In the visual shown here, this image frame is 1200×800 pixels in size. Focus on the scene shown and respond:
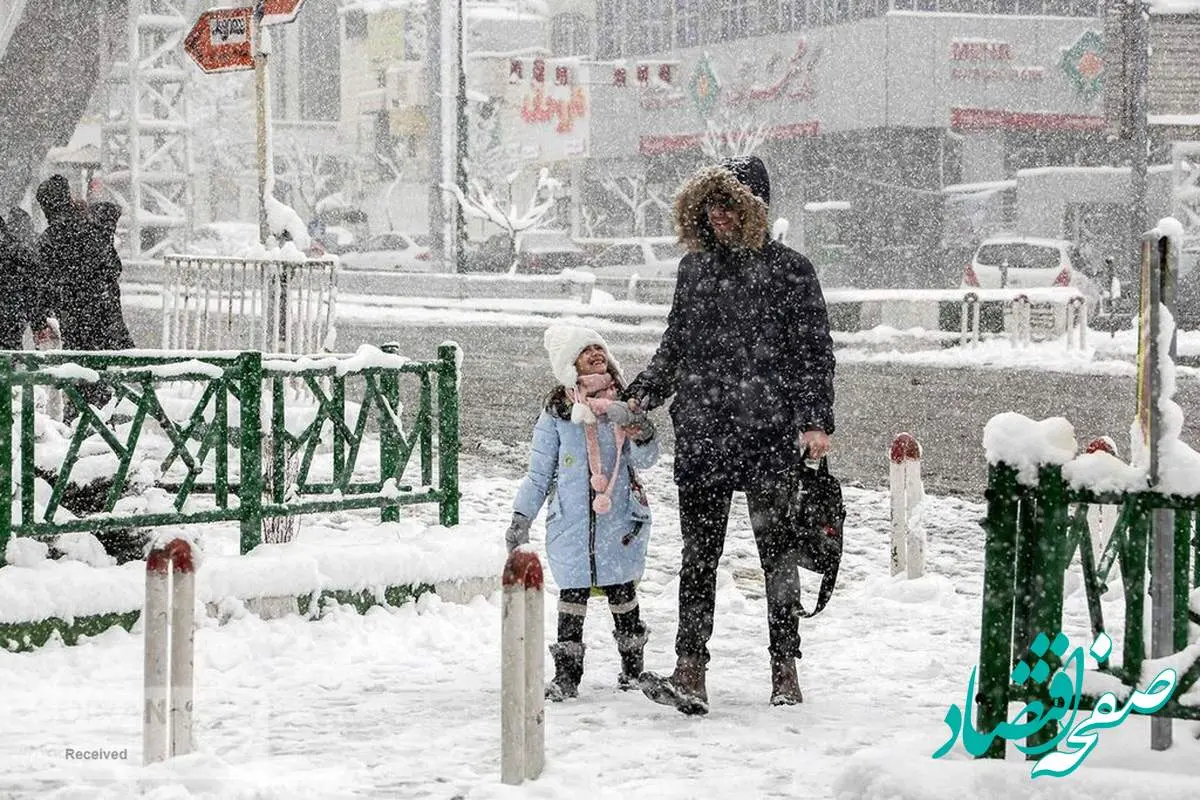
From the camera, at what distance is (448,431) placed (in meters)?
8.88

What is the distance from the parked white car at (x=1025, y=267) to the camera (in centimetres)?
3053

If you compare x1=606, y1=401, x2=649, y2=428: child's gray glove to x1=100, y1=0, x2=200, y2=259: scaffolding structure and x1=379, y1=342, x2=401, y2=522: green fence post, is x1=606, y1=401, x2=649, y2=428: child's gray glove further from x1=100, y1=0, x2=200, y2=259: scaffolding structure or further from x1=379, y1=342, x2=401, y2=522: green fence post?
x1=100, y1=0, x2=200, y2=259: scaffolding structure

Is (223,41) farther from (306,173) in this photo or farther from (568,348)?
(306,173)

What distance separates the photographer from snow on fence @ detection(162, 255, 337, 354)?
11.9 metres

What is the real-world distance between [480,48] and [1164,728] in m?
62.4

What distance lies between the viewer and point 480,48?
65438 mm

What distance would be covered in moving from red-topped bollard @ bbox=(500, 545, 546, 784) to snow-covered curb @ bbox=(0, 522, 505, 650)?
199 cm

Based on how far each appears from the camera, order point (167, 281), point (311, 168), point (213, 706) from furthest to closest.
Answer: point (311, 168), point (167, 281), point (213, 706)

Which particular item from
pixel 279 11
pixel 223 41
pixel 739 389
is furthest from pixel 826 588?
pixel 223 41

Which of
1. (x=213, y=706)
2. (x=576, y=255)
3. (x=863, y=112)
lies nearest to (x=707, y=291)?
(x=213, y=706)

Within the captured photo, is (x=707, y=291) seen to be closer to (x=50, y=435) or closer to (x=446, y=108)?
(x=50, y=435)

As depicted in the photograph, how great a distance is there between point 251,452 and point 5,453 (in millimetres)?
1158

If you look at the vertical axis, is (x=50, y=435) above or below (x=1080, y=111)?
below

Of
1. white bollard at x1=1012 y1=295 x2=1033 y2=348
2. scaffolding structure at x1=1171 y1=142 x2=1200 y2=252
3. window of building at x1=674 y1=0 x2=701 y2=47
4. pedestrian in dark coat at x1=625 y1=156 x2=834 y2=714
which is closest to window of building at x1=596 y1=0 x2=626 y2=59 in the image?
window of building at x1=674 y1=0 x2=701 y2=47
